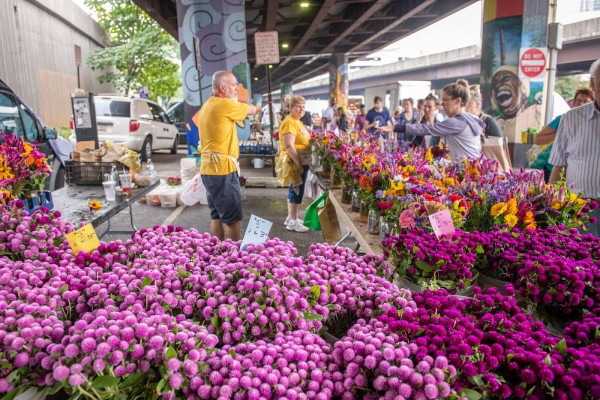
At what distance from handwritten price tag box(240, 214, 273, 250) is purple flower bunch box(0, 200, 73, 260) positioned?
80 centimetres

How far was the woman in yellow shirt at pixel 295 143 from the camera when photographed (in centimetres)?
524

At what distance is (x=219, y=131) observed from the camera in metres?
4.00

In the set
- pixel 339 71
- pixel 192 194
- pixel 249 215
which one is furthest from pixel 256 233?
pixel 339 71

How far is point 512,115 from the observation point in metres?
10.1

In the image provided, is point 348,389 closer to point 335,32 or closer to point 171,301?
point 171,301

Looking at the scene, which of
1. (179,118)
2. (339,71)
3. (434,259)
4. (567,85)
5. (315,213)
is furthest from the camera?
(567,85)

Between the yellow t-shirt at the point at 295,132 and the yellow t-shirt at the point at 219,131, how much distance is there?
3.97ft

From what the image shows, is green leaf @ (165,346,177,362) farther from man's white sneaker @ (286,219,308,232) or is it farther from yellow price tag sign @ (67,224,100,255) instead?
man's white sneaker @ (286,219,308,232)

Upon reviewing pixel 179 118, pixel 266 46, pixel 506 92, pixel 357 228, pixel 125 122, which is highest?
pixel 266 46

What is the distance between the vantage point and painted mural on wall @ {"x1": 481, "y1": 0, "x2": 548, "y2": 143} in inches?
379

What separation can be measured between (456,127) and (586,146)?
1.19m

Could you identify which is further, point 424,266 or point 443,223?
point 443,223

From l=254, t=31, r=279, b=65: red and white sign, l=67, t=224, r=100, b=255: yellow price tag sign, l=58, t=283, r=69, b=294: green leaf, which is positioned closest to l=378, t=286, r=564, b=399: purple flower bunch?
l=58, t=283, r=69, b=294: green leaf

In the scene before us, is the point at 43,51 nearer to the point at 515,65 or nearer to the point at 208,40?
the point at 208,40
